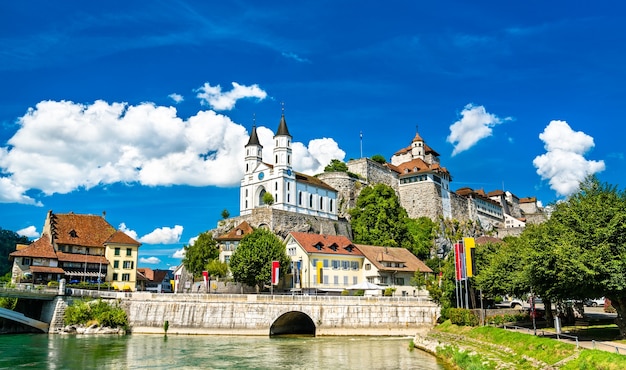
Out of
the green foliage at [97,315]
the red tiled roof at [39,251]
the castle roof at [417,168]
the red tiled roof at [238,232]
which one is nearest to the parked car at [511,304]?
the red tiled roof at [238,232]

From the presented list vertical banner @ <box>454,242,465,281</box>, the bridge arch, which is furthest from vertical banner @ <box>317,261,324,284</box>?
vertical banner @ <box>454,242,465,281</box>

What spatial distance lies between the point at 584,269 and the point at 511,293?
19565 millimetres

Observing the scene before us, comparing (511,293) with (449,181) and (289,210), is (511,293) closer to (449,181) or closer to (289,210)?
(289,210)

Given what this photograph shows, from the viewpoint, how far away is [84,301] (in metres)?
55.4

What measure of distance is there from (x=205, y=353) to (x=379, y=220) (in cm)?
5922

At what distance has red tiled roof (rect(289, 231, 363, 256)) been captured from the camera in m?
70.5

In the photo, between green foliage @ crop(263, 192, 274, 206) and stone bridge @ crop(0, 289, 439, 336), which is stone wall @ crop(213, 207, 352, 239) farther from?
stone bridge @ crop(0, 289, 439, 336)

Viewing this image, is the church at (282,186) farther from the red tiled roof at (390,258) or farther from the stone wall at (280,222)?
the red tiled roof at (390,258)

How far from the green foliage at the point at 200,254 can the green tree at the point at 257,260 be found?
37.2 ft

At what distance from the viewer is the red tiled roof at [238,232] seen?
79812 millimetres

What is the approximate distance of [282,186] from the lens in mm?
94188

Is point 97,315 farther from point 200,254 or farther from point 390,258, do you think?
point 390,258

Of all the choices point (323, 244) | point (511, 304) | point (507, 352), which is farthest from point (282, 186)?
point (507, 352)

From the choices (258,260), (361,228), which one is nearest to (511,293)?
(258,260)
